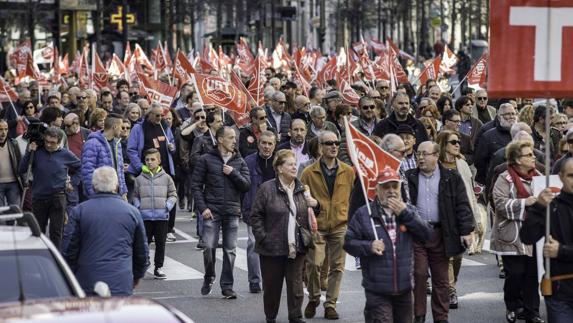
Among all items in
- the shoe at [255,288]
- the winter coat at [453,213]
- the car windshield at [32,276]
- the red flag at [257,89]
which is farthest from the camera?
the red flag at [257,89]

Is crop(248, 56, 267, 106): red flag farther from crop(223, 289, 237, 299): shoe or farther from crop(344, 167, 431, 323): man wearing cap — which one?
crop(344, 167, 431, 323): man wearing cap

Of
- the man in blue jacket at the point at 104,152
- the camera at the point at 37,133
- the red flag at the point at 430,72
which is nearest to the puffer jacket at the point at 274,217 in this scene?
the man in blue jacket at the point at 104,152

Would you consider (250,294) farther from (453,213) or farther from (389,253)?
(389,253)

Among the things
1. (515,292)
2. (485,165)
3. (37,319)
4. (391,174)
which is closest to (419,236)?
(391,174)

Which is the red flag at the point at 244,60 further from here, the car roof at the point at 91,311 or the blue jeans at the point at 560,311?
the car roof at the point at 91,311

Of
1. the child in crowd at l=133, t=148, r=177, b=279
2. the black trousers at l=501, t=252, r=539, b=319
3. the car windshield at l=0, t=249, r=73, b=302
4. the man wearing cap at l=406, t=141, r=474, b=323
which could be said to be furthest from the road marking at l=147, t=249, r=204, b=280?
the car windshield at l=0, t=249, r=73, b=302

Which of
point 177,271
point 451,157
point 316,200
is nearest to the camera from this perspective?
point 316,200

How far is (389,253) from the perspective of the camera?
403 inches

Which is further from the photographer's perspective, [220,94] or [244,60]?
[244,60]

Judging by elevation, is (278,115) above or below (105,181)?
below

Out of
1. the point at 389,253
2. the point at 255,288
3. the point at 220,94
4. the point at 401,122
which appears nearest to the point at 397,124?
the point at 401,122

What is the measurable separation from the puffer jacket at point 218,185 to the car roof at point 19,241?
576 centimetres

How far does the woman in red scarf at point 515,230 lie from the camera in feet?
38.9

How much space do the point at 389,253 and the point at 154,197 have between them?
558cm
